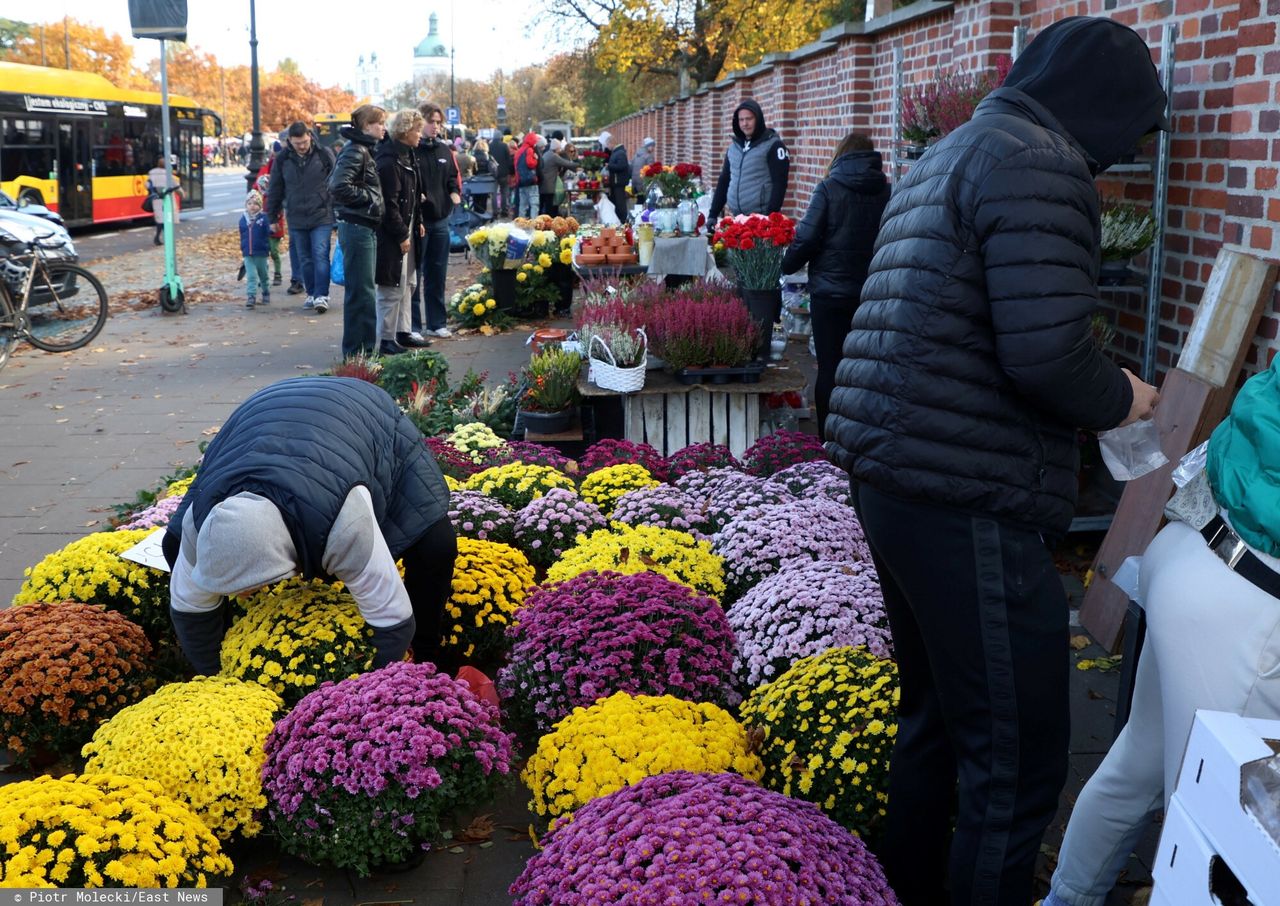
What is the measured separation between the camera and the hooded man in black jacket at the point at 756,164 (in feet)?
32.3

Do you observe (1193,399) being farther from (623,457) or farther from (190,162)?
(190,162)

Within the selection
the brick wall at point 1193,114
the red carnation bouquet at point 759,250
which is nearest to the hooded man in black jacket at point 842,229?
the red carnation bouquet at point 759,250

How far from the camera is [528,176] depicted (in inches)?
856

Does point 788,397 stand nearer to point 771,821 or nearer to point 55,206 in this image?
point 771,821

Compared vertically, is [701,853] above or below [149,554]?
below

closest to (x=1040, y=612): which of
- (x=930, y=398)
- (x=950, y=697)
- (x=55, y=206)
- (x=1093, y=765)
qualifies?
(x=950, y=697)

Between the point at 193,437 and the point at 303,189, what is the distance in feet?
18.5

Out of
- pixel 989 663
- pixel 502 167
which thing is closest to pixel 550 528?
pixel 989 663

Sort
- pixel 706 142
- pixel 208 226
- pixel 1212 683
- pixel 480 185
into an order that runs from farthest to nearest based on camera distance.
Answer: pixel 208 226, pixel 480 185, pixel 706 142, pixel 1212 683

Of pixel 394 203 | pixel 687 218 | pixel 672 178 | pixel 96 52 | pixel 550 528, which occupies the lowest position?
pixel 550 528

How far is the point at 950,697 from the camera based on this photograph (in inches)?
90.4

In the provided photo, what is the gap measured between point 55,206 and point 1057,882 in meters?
26.4

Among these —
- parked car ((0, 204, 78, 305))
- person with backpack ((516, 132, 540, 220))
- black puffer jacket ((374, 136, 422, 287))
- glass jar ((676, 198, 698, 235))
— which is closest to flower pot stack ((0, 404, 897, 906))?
black puffer jacket ((374, 136, 422, 287))

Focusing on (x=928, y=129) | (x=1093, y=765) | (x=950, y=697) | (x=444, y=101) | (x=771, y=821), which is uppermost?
(x=444, y=101)
